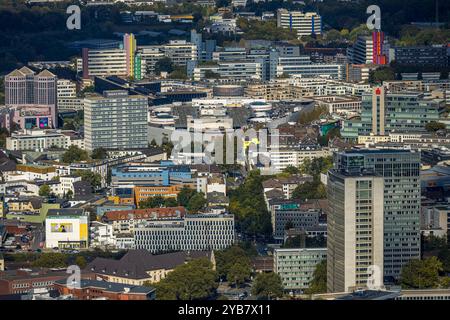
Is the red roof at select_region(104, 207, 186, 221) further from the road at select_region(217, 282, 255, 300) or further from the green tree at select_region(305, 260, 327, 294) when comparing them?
the green tree at select_region(305, 260, 327, 294)

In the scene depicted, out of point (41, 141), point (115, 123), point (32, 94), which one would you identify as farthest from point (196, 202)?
point (32, 94)

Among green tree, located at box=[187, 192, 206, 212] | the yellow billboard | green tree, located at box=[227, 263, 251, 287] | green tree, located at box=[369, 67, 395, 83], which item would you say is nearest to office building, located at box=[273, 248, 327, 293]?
green tree, located at box=[227, 263, 251, 287]

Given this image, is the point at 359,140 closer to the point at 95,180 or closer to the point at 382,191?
the point at 95,180

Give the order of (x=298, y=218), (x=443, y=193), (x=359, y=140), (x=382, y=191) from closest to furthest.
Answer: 1. (x=382, y=191)
2. (x=298, y=218)
3. (x=443, y=193)
4. (x=359, y=140)

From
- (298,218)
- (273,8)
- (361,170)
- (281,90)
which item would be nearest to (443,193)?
(298,218)

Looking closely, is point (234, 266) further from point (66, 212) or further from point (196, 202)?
point (196, 202)
